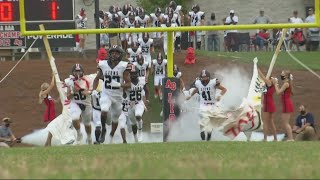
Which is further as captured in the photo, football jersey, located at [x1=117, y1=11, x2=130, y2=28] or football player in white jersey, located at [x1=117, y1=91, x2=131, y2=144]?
football jersey, located at [x1=117, y1=11, x2=130, y2=28]

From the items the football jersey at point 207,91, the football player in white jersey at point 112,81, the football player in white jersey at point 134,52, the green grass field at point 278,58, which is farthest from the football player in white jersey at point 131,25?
the football player in white jersey at point 112,81

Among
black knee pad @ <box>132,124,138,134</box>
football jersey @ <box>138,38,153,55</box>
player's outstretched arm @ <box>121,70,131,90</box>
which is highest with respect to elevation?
football jersey @ <box>138,38,153,55</box>

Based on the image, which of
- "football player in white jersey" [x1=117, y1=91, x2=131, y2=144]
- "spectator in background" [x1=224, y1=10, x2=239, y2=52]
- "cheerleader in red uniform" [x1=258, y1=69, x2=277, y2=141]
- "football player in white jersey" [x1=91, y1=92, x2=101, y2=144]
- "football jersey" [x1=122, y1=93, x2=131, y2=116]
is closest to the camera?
"football player in white jersey" [x1=117, y1=91, x2=131, y2=144]

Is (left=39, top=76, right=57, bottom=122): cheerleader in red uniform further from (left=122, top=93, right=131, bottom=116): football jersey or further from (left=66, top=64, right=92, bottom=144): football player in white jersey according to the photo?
(left=122, top=93, right=131, bottom=116): football jersey

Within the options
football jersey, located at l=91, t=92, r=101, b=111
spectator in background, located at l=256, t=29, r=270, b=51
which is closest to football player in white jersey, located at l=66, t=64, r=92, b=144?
football jersey, located at l=91, t=92, r=101, b=111

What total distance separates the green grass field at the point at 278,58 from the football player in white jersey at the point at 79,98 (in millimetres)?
9216

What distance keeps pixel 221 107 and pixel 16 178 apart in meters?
11.5

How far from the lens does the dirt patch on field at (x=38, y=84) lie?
2250 centimetres

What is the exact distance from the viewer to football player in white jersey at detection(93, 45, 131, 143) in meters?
15.9

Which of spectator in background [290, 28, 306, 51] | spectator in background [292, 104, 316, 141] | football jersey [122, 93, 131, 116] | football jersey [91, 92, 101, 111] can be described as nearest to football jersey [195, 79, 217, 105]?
football jersey [122, 93, 131, 116]

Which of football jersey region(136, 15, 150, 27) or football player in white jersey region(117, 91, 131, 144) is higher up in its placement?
football jersey region(136, 15, 150, 27)

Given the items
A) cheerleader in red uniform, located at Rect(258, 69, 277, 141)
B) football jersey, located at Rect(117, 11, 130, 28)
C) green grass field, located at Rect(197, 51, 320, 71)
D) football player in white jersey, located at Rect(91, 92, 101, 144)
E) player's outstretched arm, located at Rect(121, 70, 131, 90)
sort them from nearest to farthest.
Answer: player's outstretched arm, located at Rect(121, 70, 131, 90) → football player in white jersey, located at Rect(91, 92, 101, 144) → cheerleader in red uniform, located at Rect(258, 69, 277, 141) → green grass field, located at Rect(197, 51, 320, 71) → football jersey, located at Rect(117, 11, 130, 28)

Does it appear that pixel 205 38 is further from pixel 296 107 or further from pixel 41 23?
pixel 41 23

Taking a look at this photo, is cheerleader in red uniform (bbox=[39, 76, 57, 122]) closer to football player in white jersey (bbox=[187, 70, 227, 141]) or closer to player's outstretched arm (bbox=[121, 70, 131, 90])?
player's outstretched arm (bbox=[121, 70, 131, 90])
